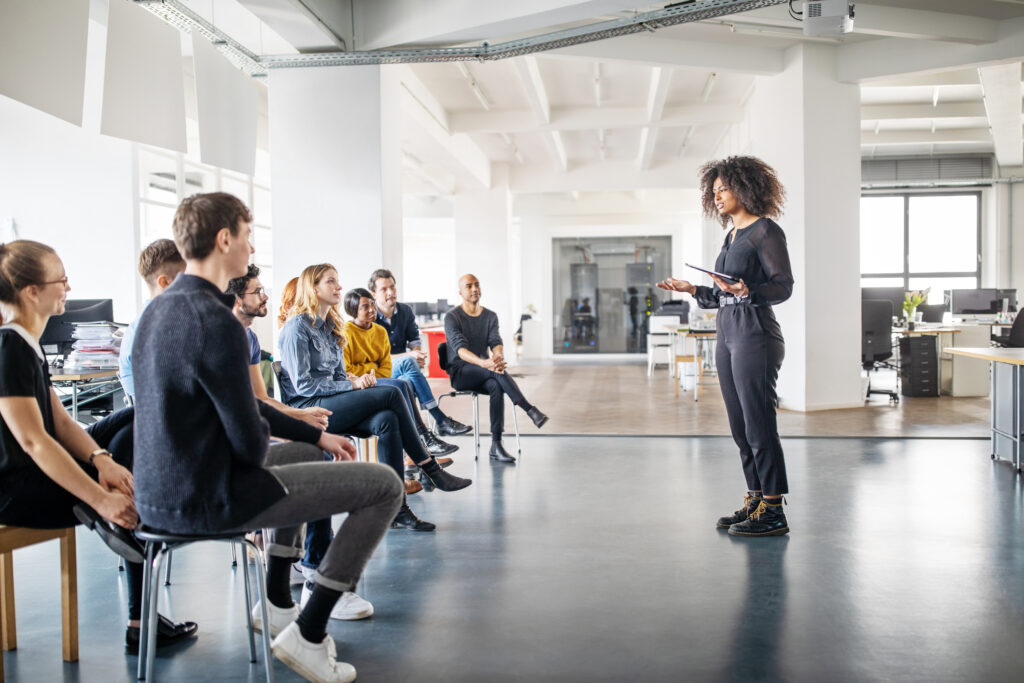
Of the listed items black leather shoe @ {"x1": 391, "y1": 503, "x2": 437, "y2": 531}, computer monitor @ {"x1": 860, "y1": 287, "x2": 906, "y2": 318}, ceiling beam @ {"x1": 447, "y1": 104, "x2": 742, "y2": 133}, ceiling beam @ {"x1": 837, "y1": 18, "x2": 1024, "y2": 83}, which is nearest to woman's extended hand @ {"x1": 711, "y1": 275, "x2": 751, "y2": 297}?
black leather shoe @ {"x1": 391, "y1": 503, "x2": 437, "y2": 531}

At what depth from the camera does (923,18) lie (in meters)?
6.63

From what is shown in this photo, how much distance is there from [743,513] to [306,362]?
215 cm

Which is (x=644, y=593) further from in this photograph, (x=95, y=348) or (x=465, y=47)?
(x=465, y=47)

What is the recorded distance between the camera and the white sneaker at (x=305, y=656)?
2057mm

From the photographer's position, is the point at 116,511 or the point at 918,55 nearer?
the point at 116,511

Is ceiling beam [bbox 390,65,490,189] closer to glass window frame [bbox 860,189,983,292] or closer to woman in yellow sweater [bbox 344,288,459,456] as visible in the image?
woman in yellow sweater [bbox 344,288,459,456]

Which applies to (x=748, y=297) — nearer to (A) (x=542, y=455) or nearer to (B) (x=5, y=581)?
(A) (x=542, y=455)

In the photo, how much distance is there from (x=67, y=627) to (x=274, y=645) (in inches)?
28.2

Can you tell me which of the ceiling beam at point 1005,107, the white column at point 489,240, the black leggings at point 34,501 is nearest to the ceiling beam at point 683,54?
the ceiling beam at point 1005,107

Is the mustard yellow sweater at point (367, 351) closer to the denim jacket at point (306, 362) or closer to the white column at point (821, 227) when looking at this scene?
the denim jacket at point (306, 362)

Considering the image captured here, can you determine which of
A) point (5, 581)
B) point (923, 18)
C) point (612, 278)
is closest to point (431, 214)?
point (612, 278)

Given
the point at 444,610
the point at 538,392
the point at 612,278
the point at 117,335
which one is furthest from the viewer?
the point at 612,278

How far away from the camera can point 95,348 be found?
14.4 ft

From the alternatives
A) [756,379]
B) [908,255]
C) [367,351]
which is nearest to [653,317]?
[908,255]
